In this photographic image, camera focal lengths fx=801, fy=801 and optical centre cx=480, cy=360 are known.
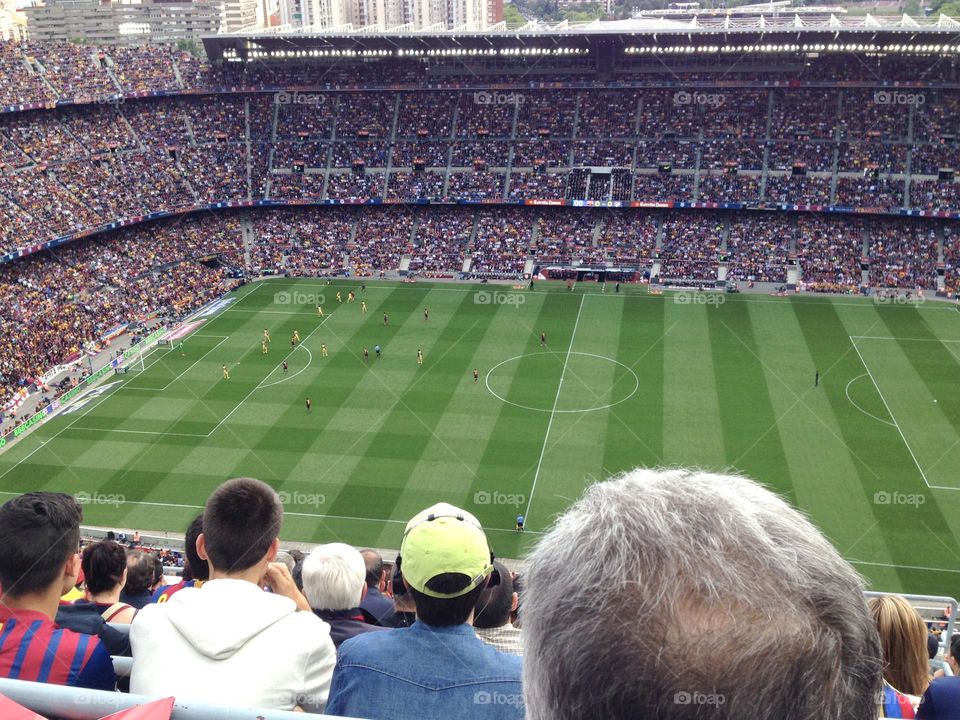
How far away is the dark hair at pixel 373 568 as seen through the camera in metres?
10.3

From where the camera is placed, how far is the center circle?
43688 mm

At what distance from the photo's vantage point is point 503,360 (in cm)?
4950

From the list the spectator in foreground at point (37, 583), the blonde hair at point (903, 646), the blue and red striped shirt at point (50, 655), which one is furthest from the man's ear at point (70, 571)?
the blonde hair at point (903, 646)

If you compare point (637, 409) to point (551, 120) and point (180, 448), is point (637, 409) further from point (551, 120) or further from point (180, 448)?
point (551, 120)

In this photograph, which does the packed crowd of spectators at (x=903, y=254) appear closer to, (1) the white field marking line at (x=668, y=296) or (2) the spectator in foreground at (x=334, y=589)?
(1) the white field marking line at (x=668, y=296)

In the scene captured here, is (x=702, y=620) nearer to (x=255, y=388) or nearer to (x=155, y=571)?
(x=155, y=571)

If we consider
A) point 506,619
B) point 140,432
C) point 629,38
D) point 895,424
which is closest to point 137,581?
point 506,619

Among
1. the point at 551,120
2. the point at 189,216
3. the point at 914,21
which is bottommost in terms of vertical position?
the point at 189,216

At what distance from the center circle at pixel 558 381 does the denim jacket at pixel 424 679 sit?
39103 mm

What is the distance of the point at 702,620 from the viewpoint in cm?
197

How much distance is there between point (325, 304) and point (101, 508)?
28.4 metres

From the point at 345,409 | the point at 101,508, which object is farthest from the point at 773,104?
the point at 101,508

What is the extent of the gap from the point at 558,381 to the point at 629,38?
39.8 m

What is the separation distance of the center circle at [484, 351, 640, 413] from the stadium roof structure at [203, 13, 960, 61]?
Answer: 35052 millimetres
